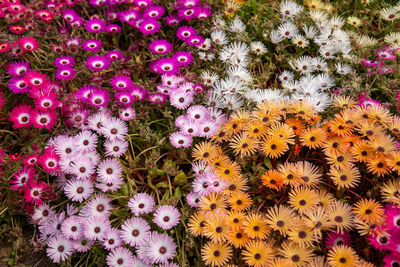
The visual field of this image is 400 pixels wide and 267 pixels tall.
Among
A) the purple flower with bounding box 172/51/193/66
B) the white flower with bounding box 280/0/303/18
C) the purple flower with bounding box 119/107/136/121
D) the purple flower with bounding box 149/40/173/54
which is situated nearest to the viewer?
the purple flower with bounding box 119/107/136/121

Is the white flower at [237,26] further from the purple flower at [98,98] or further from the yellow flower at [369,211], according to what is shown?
the yellow flower at [369,211]

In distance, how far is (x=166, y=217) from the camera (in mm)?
2006

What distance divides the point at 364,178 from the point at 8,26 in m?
3.12

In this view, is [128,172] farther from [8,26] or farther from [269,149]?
[8,26]

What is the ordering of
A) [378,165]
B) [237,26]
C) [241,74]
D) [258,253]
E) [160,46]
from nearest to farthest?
[258,253], [378,165], [241,74], [160,46], [237,26]

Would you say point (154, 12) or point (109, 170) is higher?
point (154, 12)

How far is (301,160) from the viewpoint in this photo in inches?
84.8

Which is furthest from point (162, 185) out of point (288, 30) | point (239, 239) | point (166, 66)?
point (288, 30)

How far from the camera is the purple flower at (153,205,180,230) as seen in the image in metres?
1.95

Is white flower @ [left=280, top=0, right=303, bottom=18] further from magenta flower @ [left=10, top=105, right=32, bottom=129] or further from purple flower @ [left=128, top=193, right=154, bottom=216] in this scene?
magenta flower @ [left=10, top=105, right=32, bottom=129]

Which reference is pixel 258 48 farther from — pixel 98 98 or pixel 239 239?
pixel 239 239

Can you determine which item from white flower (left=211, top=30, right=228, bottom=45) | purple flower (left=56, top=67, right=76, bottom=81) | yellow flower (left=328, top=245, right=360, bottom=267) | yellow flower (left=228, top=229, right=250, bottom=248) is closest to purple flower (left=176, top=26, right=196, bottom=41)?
white flower (left=211, top=30, right=228, bottom=45)

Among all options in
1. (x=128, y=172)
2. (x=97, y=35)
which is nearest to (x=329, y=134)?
(x=128, y=172)

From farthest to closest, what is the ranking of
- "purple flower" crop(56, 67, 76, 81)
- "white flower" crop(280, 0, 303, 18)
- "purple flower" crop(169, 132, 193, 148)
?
"white flower" crop(280, 0, 303, 18), "purple flower" crop(56, 67, 76, 81), "purple flower" crop(169, 132, 193, 148)
